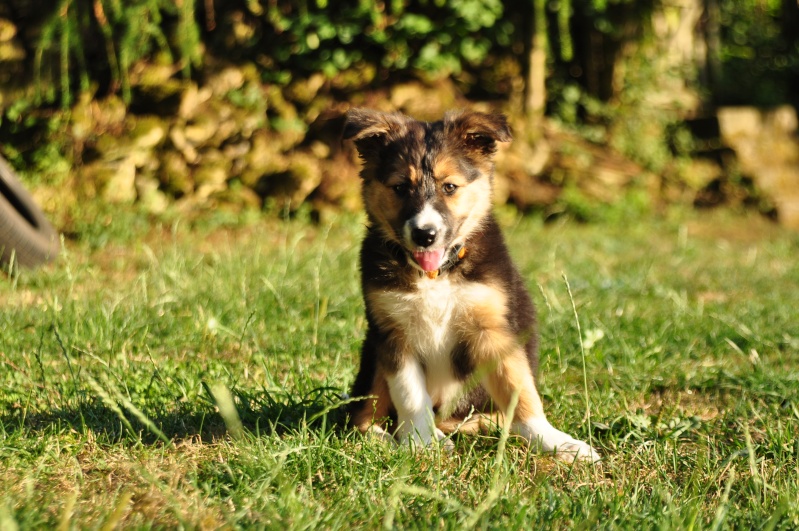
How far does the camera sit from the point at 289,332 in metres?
4.54

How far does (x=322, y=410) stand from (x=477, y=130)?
1.33 meters

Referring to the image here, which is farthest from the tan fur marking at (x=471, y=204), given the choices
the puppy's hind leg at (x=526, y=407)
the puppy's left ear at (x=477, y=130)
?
the puppy's hind leg at (x=526, y=407)

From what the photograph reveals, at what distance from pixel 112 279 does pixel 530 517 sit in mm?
4311

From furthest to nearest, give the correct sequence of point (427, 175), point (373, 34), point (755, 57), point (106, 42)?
point (755, 57), point (373, 34), point (106, 42), point (427, 175)

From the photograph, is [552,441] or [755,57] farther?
[755,57]

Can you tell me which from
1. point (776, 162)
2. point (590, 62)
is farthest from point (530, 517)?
point (776, 162)

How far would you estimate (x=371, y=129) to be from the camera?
346 cm

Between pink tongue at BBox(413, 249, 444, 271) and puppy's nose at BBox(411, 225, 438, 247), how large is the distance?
64 millimetres

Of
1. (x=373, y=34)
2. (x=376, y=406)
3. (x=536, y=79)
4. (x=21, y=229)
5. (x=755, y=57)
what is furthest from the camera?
(x=755, y=57)

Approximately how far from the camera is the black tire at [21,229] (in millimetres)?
5641

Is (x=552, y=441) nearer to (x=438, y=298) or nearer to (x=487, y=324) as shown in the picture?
(x=487, y=324)

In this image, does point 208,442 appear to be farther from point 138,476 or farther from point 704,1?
point 704,1

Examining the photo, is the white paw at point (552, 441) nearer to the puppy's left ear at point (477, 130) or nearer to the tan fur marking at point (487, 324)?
the tan fur marking at point (487, 324)

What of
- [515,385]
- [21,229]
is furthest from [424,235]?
[21,229]
